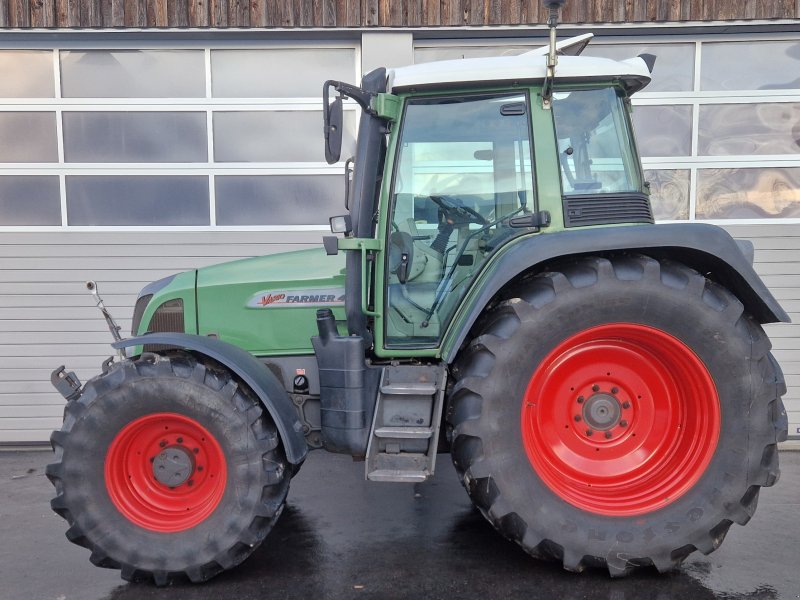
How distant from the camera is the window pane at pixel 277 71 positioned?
219 inches

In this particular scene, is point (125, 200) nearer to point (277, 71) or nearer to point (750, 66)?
point (277, 71)

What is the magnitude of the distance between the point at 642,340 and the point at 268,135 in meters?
3.99

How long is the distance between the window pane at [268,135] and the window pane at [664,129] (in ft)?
8.58

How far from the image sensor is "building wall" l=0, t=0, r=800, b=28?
17.5ft

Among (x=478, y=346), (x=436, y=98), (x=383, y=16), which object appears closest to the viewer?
(x=478, y=346)

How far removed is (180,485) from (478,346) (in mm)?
1505

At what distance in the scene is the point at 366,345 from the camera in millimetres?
3113

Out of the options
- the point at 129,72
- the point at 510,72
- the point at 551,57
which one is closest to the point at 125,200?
the point at 129,72

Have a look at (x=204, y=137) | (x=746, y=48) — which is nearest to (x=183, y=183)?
(x=204, y=137)

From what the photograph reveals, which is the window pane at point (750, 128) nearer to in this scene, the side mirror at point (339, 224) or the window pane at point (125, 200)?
the side mirror at point (339, 224)

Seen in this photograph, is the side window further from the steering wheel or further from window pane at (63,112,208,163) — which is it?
window pane at (63,112,208,163)

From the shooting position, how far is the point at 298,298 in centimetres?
328

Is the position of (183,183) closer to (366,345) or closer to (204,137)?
(204,137)

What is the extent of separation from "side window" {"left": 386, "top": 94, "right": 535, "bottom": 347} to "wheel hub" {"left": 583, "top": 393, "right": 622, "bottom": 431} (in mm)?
790
